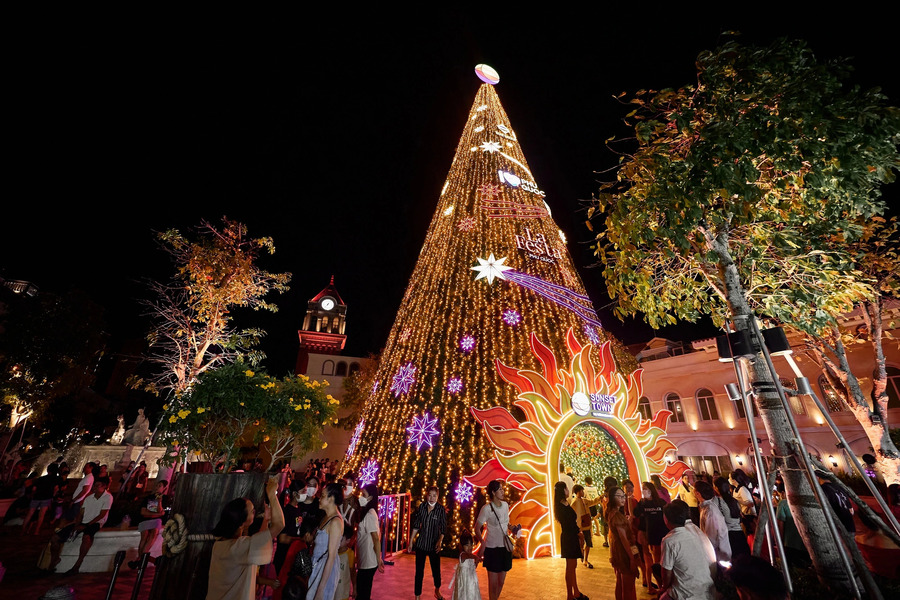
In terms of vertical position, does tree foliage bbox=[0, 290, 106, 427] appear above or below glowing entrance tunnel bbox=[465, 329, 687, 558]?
above

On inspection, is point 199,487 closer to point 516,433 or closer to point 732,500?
point 516,433

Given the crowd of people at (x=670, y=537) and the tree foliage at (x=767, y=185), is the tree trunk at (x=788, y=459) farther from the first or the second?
the crowd of people at (x=670, y=537)

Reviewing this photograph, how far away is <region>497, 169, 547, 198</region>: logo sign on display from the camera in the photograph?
41.0ft

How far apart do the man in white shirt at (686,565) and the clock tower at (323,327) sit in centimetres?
3504

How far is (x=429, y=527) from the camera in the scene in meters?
5.37

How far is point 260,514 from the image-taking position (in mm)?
4223

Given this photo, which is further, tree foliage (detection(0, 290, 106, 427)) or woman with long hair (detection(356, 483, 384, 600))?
tree foliage (detection(0, 290, 106, 427))

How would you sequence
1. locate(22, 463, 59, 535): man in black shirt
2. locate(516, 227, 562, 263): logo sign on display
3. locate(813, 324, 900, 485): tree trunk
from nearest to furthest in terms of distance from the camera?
locate(22, 463, 59, 535): man in black shirt < locate(813, 324, 900, 485): tree trunk < locate(516, 227, 562, 263): logo sign on display

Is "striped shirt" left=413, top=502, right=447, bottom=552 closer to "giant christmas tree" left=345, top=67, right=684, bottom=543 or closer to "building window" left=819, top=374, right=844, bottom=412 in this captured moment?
"giant christmas tree" left=345, top=67, right=684, bottom=543

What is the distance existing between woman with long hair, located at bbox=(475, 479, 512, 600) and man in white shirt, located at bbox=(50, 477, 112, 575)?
589 centimetres

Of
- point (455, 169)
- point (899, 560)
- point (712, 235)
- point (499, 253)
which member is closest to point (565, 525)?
point (899, 560)

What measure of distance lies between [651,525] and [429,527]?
2.95 metres

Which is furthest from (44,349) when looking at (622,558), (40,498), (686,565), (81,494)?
(686,565)

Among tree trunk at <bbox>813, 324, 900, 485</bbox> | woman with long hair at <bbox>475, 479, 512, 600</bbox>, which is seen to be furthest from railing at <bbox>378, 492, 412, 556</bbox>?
tree trunk at <bbox>813, 324, 900, 485</bbox>
